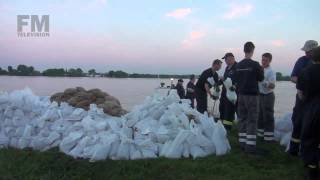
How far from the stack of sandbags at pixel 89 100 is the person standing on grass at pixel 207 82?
5.70 ft

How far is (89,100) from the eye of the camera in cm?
1247

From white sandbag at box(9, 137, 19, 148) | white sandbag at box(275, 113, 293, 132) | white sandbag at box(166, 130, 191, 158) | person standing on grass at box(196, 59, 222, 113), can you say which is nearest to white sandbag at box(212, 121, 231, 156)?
white sandbag at box(166, 130, 191, 158)

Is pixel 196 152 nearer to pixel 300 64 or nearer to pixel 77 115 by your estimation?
pixel 300 64

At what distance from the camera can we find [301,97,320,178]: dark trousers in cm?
694

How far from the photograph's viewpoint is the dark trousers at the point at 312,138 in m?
6.94

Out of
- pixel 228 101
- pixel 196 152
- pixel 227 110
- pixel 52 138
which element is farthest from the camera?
pixel 227 110

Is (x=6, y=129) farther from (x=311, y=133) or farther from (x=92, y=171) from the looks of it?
(x=311, y=133)

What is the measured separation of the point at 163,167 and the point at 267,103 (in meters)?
2.77

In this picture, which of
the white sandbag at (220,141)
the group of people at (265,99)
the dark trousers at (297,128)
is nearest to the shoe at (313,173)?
the group of people at (265,99)

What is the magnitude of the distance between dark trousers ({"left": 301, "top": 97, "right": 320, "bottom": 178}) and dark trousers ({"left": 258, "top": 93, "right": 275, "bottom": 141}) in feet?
8.15

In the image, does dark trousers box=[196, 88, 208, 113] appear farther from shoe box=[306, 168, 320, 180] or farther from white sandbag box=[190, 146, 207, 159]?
shoe box=[306, 168, 320, 180]

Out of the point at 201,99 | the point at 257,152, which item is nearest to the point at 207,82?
the point at 201,99

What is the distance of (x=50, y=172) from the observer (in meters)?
8.41

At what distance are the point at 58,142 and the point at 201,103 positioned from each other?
12.9ft
